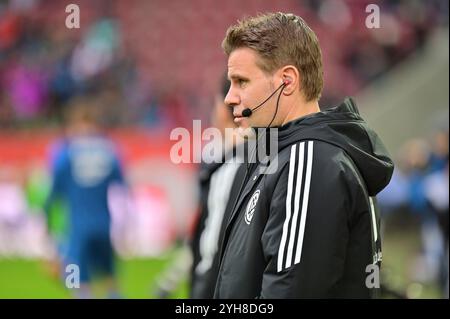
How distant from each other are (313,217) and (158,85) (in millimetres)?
14079

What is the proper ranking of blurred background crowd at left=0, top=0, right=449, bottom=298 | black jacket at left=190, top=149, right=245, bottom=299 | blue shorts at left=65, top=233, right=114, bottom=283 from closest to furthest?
1. black jacket at left=190, top=149, right=245, bottom=299
2. blue shorts at left=65, top=233, right=114, bottom=283
3. blurred background crowd at left=0, top=0, right=449, bottom=298

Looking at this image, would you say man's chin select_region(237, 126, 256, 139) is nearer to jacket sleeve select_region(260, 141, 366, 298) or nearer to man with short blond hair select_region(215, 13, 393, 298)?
man with short blond hair select_region(215, 13, 393, 298)

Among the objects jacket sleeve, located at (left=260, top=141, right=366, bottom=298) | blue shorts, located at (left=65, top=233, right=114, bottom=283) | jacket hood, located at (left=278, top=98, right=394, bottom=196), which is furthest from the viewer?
blue shorts, located at (left=65, top=233, right=114, bottom=283)

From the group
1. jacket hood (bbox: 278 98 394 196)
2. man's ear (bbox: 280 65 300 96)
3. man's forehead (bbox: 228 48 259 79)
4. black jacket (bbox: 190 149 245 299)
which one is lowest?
black jacket (bbox: 190 149 245 299)

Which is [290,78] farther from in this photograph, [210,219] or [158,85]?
[158,85]

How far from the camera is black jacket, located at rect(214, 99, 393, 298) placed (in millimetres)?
2344

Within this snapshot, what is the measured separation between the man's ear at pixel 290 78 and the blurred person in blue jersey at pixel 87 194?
5.48m

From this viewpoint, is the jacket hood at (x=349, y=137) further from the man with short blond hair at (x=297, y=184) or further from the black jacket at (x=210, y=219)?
the black jacket at (x=210, y=219)

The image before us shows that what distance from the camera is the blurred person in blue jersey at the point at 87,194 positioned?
7.88 metres

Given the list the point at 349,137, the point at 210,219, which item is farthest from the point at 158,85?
the point at 349,137

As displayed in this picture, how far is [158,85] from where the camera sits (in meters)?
16.2

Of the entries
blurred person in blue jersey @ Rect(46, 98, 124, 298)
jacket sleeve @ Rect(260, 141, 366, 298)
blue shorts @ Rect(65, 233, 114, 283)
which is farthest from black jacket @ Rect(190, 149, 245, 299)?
blue shorts @ Rect(65, 233, 114, 283)

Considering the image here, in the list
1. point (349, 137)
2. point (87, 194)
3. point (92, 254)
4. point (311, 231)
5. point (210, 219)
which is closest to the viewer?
point (311, 231)

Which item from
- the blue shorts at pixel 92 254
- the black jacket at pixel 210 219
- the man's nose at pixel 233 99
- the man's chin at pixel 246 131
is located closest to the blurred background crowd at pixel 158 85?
the blue shorts at pixel 92 254
